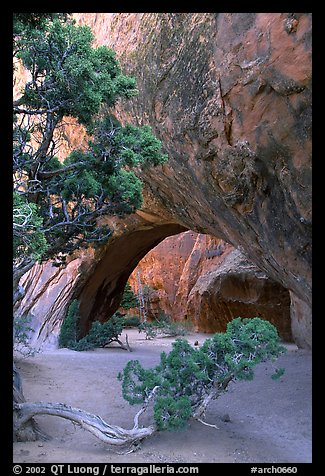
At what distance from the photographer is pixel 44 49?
5477 mm

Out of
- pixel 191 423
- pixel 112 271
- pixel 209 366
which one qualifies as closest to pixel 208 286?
pixel 112 271

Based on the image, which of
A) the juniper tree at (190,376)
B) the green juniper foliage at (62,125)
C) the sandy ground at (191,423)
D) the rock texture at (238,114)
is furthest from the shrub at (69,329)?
the juniper tree at (190,376)

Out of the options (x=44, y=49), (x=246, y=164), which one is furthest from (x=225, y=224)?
(x=44, y=49)

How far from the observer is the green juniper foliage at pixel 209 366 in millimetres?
5047

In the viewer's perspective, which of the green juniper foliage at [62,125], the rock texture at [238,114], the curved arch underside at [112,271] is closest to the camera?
the rock texture at [238,114]

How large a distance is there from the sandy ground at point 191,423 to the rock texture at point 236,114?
1.64 metres

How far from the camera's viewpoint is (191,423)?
5.63m

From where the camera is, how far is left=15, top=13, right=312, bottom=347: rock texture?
184 inches

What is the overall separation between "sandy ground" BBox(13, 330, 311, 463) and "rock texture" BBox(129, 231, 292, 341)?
17.2 feet

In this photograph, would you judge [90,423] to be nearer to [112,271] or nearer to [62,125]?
[62,125]

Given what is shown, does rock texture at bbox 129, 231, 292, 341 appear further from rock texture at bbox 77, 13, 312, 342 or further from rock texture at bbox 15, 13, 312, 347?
rock texture at bbox 77, 13, 312, 342

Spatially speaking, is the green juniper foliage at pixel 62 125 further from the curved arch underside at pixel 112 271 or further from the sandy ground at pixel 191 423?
the curved arch underside at pixel 112 271
